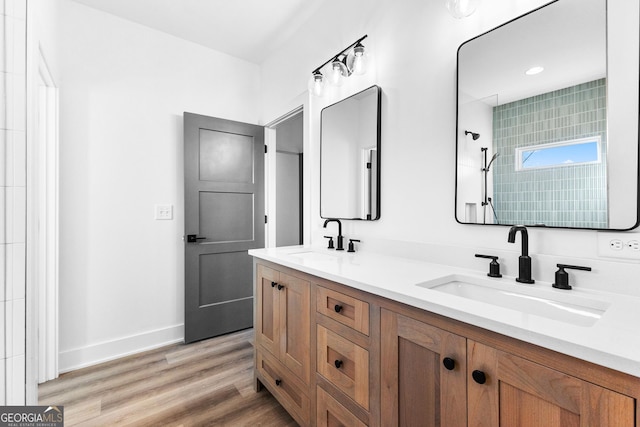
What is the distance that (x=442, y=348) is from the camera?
0.84m

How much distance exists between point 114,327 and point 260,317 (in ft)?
4.64

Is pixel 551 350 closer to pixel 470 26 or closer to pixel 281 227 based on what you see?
pixel 470 26

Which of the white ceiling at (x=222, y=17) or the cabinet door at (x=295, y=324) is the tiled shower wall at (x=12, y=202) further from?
the white ceiling at (x=222, y=17)

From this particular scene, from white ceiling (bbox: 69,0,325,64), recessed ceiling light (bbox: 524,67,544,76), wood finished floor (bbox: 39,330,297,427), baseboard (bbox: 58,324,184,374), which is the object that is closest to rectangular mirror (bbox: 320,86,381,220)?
recessed ceiling light (bbox: 524,67,544,76)

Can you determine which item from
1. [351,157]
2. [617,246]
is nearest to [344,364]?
[617,246]

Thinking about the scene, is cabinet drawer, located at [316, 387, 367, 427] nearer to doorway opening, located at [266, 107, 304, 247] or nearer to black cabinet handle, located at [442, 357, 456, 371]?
black cabinet handle, located at [442, 357, 456, 371]

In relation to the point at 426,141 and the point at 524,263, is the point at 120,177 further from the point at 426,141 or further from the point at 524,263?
the point at 524,263

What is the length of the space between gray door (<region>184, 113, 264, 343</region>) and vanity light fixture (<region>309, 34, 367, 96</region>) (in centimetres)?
105

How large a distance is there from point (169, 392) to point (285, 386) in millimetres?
866

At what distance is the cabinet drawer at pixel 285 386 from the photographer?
1.44 metres

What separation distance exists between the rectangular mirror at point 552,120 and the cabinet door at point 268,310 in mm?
1048

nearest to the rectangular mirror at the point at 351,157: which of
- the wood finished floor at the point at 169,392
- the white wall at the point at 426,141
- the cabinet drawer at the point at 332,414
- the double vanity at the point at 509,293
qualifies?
the white wall at the point at 426,141

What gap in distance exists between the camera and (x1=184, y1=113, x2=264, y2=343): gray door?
2.59 meters

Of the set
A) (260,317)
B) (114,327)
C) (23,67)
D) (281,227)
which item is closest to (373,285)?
(260,317)
